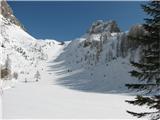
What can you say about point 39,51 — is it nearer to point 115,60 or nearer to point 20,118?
point 115,60

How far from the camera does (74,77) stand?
9556 cm

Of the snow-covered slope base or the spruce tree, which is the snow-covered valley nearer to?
the snow-covered slope base

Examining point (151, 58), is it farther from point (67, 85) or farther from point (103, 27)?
point (103, 27)

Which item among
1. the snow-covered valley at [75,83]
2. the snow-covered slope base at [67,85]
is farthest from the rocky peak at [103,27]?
the snow-covered slope base at [67,85]

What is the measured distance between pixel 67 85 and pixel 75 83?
487cm

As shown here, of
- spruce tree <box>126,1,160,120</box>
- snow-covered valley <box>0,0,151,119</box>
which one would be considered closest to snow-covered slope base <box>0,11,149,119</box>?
snow-covered valley <box>0,0,151,119</box>

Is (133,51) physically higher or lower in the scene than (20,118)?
higher

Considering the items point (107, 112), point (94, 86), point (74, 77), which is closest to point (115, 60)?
point (74, 77)

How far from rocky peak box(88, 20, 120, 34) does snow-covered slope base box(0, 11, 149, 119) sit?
20.2 m

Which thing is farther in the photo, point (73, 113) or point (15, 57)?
point (15, 57)

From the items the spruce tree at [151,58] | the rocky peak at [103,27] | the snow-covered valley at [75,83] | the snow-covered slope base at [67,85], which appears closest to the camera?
the spruce tree at [151,58]

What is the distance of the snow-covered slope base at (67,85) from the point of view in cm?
3356

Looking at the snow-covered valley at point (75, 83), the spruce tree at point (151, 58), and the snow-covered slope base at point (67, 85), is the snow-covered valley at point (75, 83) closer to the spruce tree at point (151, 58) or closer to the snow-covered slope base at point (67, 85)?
the snow-covered slope base at point (67, 85)

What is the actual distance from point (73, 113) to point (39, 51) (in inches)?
5654
